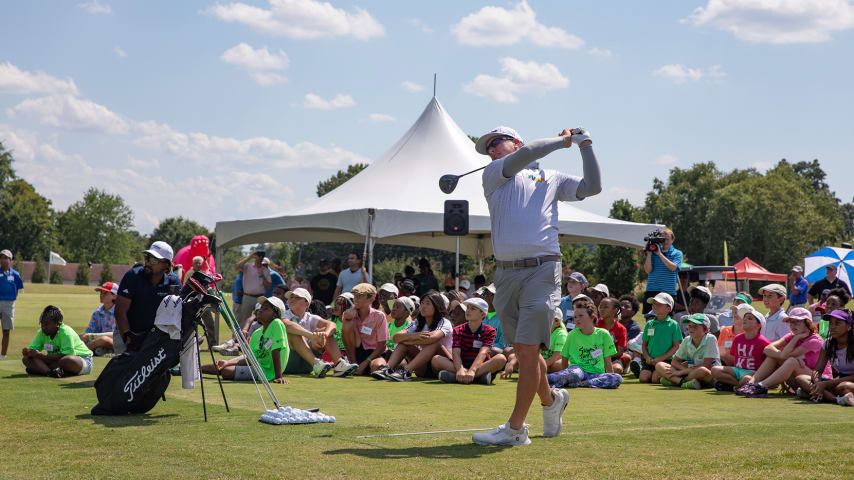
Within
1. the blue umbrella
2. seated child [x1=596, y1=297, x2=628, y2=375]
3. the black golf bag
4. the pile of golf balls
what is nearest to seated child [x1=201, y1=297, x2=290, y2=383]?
the black golf bag

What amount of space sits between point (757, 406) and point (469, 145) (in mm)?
12776

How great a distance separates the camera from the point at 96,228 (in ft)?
250

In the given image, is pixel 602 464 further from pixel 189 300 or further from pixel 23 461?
pixel 189 300

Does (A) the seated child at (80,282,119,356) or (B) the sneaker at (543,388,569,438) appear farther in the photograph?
(A) the seated child at (80,282,119,356)

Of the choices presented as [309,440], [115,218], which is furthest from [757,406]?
[115,218]

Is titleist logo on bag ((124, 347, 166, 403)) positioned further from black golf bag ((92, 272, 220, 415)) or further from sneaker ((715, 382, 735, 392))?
sneaker ((715, 382, 735, 392))

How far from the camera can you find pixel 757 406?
789 centimetres

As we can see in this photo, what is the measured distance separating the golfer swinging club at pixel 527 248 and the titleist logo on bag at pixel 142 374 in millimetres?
2842

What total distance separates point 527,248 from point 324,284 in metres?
12.6

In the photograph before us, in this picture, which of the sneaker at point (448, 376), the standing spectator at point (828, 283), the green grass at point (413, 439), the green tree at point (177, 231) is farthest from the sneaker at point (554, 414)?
the green tree at point (177, 231)

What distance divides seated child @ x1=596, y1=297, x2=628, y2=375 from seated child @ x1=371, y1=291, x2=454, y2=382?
2162 millimetres

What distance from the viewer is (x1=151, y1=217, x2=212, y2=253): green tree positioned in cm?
10488

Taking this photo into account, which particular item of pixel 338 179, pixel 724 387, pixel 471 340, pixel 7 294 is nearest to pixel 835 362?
pixel 724 387

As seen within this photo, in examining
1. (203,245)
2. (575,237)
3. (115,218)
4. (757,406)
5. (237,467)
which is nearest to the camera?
(237,467)
